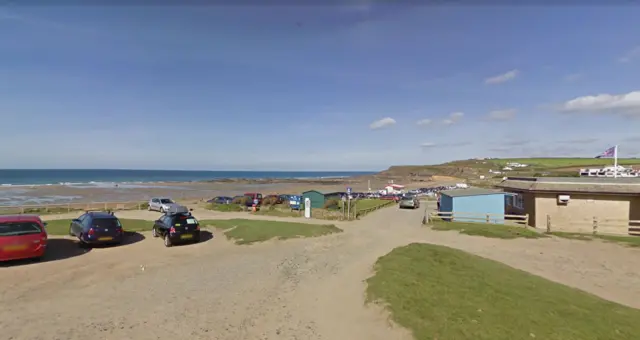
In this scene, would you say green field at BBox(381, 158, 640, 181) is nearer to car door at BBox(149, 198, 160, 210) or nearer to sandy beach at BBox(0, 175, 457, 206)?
sandy beach at BBox(0, 175, 457, 206)

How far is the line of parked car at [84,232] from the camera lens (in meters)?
12.8

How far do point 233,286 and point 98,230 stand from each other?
10157 millimetres

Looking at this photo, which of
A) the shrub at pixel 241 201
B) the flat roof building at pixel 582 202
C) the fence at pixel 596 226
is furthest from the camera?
the shrub at pixel 241 201

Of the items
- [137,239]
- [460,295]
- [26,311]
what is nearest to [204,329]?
[26,311]

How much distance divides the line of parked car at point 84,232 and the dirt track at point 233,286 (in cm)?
57

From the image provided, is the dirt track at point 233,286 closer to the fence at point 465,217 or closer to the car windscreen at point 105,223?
the car windscreen at point 105,223

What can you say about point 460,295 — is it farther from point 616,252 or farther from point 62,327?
point 616,252

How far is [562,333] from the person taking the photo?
6.26m

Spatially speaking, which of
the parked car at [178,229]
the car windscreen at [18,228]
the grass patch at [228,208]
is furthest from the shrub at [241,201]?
the car windscreen at [18,228]

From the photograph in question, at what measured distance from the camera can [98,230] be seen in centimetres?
1680

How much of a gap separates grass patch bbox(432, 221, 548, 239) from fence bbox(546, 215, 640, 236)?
222 cm

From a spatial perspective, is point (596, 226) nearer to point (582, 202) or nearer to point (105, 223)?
point (582, 202)

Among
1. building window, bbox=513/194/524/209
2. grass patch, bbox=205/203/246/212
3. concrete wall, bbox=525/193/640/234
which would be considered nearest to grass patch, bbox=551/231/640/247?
concrete wall, bbox=525/193/640/234

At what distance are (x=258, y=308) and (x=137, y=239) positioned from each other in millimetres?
13796
